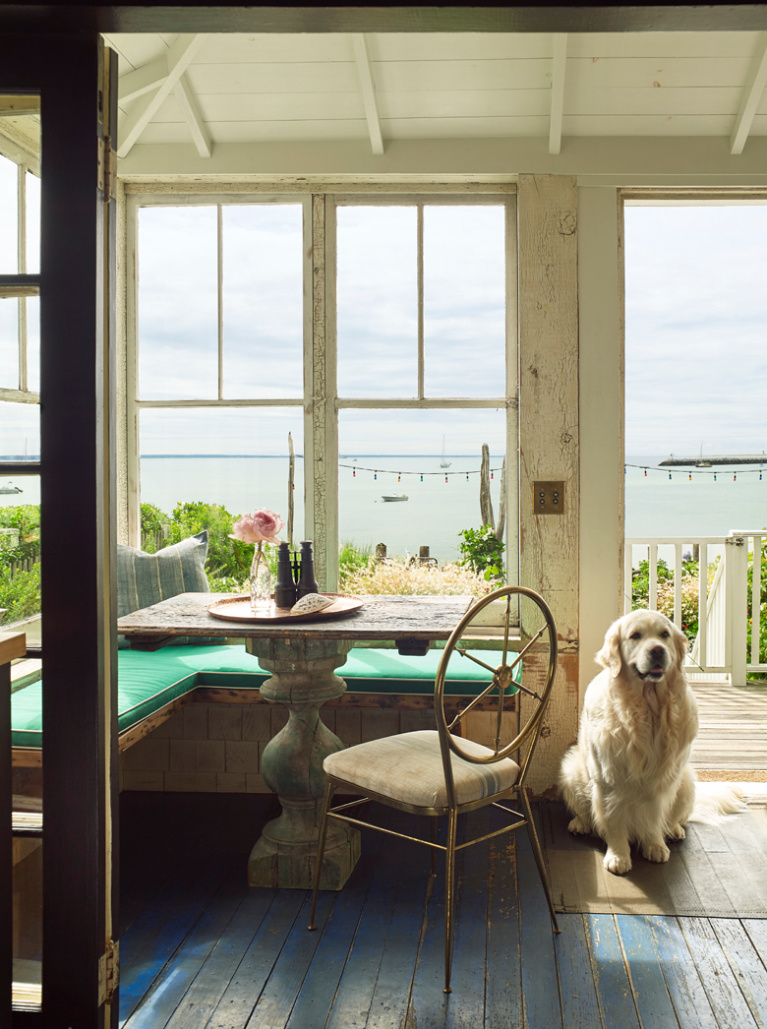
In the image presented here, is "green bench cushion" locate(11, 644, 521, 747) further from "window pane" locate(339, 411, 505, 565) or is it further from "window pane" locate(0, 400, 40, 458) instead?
"window pane" locate(0, 400, 40, 458)

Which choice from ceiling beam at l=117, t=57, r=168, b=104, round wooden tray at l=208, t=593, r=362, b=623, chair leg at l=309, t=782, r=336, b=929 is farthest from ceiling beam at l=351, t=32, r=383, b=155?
chair leg at l=309, t=782, r=336, b=929

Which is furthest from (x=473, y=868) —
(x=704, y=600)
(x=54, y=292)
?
(x=704, y=600)

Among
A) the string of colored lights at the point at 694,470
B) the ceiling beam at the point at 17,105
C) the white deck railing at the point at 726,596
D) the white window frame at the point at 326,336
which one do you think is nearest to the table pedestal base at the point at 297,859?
the white window frame at the point at 326,336

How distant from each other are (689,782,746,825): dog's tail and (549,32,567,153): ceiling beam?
268 centimetres

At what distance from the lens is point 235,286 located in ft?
12.0

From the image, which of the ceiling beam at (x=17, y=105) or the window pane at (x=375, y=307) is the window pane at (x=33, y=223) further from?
the window pane at (x=375, y=307)

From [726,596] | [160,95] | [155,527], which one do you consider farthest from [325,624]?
[726,596]

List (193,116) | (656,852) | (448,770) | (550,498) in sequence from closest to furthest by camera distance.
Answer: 1. (448,770)
2. (656,852)
3. (193,116)
4. (550,498)

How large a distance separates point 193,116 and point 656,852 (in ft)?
10.8

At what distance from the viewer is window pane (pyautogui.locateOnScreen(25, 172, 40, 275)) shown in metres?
1.56

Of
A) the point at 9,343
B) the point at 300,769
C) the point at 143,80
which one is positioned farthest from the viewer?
the point at 143,80

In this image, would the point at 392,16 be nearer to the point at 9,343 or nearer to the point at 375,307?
the point at 9,343

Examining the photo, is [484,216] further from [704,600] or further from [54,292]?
[704,600]

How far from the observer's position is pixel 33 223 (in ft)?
5.14
